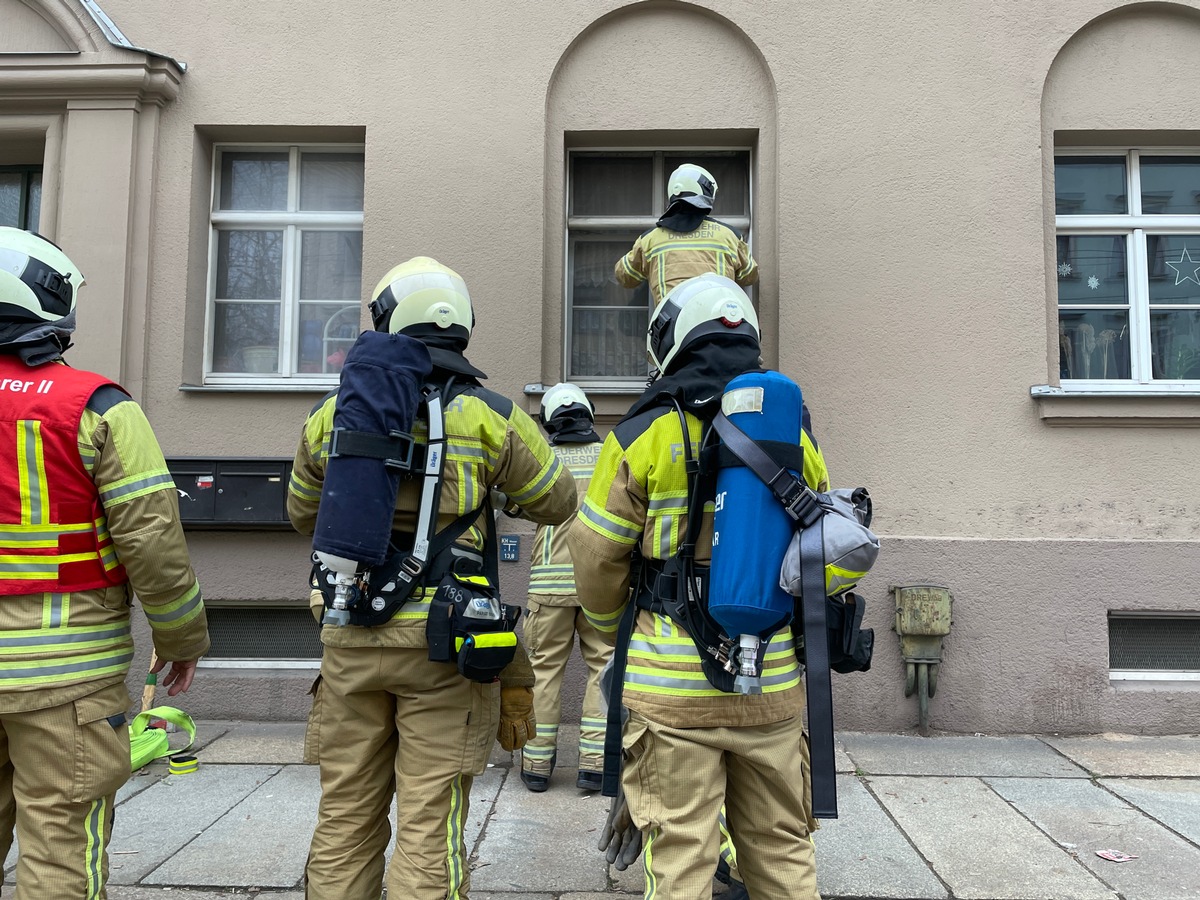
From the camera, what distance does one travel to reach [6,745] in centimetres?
251

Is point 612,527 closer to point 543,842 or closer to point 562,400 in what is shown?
point 543,842

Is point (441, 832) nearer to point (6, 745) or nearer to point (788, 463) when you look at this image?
point (6, 745)

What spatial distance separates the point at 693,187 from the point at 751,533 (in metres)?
3.49

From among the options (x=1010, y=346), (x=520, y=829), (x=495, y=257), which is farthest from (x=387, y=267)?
(x=1010, y=346)

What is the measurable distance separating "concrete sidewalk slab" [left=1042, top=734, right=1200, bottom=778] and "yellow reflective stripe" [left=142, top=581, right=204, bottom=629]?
4.43 metres

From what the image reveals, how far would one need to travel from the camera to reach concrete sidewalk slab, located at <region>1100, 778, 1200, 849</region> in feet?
13.0

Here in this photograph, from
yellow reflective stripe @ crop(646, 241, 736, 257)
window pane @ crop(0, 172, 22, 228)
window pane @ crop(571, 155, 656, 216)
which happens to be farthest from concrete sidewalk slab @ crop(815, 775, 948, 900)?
window pane @ crop(0, 172, 22, 228)

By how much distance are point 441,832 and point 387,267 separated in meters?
4.10

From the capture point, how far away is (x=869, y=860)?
142 inches

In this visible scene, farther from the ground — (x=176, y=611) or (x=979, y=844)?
(x=176, y=611)

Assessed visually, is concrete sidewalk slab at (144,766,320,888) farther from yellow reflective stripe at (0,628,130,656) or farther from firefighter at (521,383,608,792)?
yellow reflective stripe at (0,628,130,656)

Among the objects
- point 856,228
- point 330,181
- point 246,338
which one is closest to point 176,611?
point 246,338

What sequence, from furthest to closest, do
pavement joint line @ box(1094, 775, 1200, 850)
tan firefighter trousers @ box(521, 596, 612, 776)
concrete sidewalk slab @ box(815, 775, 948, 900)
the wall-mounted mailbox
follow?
the wall-mounted mailbox < tan firefighter trousers @ box(521, 596, 612, 776) < pavement joint line @ box(1094, 775, 1200, 850) < concrete sidewalk slab @ box(815, 775, 948, 900)

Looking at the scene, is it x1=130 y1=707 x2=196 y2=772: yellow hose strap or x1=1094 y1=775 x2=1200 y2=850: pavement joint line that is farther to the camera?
x1=130 y1=707 x2=196 y2=772: yellow hose strap
